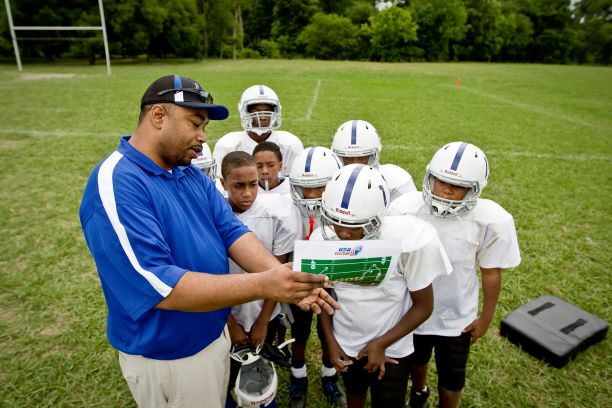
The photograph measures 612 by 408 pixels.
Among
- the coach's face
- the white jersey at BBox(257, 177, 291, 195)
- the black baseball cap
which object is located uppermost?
the black baseball cap

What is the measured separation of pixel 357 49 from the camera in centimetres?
5106

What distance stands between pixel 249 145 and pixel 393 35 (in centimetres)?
5020

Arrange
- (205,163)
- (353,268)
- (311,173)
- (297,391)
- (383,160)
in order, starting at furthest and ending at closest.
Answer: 1. (383,160)
2. (205,163)
3. (297,391)
4. (311,173)
5. (353,268)

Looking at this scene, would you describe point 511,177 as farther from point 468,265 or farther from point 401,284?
point 401,284

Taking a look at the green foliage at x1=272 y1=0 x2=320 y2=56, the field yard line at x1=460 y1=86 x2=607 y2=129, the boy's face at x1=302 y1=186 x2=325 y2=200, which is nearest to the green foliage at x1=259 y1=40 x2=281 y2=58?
the green foliage at x1=272 y1=0 x2=320 y2=56

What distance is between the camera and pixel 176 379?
205 centimetres

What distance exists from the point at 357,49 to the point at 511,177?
47.3 meters

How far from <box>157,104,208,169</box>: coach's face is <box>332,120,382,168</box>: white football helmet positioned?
185 cm

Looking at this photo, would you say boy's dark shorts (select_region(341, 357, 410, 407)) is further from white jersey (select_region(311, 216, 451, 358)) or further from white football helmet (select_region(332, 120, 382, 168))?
white football helmet (select_region(332, 120, 382, 168))

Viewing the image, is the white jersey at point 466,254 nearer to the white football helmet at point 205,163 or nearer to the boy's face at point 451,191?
the boy's face at point 451,191

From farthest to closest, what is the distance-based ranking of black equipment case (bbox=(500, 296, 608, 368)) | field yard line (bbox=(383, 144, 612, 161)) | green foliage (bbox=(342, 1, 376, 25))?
green foliage (bbox=(342, 1, 376, 25))
field yard line (bbox=(383, 144, 612, 161))
black equipment case (bbox=(500, 296, 608, 368))

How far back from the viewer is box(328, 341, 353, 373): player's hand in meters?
2.44

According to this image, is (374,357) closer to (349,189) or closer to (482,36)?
(349,189)

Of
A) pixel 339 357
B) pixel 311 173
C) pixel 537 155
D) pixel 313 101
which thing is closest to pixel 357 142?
pixel 311 173
